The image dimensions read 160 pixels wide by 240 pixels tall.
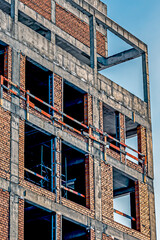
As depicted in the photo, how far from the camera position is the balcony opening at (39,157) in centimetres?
4208

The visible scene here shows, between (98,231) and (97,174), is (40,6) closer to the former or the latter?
(97,174)

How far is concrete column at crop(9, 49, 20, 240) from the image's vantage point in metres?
38.0

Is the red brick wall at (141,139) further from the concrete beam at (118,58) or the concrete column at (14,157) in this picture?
the concrete column at (14,157)

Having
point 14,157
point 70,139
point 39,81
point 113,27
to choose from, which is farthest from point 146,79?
point 14,157

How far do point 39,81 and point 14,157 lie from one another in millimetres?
7070

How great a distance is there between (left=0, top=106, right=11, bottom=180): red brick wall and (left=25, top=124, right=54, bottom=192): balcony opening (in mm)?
1782

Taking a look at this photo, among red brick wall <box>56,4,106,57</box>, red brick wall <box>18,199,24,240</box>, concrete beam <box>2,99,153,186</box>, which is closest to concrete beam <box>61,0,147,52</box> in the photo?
red brick wall <box>56,4,106,57</box>

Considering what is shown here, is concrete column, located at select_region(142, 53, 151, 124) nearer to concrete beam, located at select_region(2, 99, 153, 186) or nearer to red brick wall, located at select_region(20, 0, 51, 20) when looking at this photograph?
concrete beam, located at select_region(2, 99, 153, 186)

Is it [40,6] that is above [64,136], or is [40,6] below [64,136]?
above

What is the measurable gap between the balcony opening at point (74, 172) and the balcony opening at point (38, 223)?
1824 millimetres

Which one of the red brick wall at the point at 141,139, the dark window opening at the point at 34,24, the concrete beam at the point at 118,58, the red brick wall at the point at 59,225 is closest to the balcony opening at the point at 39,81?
the dark window opening at the point at 34,24

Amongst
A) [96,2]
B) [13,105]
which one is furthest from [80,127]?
[96,2]

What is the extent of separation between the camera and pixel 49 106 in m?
42.6

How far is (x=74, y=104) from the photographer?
4669 cm
